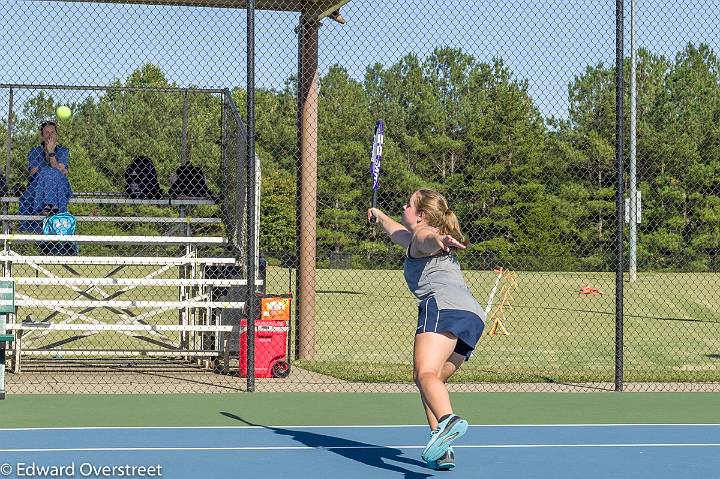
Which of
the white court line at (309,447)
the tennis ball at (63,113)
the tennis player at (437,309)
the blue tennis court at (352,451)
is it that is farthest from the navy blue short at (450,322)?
the tennis ball at (63,113)

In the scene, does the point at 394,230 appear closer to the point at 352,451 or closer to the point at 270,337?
the point at 352,451

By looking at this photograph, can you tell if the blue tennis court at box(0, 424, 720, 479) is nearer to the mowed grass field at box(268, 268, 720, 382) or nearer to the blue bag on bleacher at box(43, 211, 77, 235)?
the mowed grass field at box(268, 268, 720, 382)

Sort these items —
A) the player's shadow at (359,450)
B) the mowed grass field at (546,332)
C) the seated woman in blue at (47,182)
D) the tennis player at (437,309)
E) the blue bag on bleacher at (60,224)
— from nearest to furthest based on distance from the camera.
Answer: the tennis player at (437,309) < the player's shadow at (359,450) < the blue bag on bleacher at (60,224) < the seated woman in blue at (47,182) < the mowed grass field at (546,332)

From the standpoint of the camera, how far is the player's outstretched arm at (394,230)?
7.76 metres

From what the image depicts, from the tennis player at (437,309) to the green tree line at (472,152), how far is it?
3092 cm

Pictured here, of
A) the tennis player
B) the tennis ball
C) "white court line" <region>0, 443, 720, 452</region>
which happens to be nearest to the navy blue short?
the tennis player

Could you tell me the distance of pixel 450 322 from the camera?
24.3ft

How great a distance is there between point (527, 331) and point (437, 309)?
17.9 m

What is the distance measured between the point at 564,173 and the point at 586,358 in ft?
102

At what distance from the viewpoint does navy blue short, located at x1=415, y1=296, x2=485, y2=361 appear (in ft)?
24.3

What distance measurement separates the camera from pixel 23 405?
10609mm

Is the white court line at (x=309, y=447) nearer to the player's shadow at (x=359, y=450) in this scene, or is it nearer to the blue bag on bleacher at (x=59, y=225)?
the player's shadow at (x=359, y=450)

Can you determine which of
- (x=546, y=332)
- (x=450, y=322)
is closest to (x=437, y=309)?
(x=450, y=322)

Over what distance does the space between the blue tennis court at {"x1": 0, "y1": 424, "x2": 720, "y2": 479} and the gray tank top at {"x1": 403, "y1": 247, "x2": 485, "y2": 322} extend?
1076 millimetres
